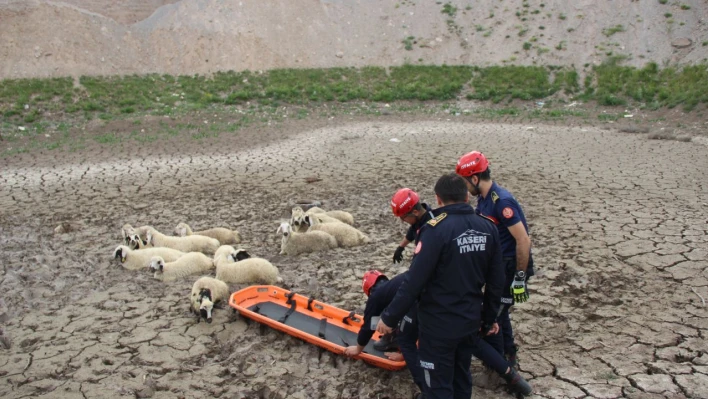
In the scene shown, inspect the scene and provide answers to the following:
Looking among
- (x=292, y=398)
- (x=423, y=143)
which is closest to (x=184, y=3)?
(x=423, y=143)

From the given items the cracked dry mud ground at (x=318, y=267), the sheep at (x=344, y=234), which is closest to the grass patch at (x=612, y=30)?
the cracked dry mud ground at (x=318, y=267)

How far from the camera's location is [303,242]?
310 inches

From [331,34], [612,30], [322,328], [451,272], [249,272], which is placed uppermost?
[331,34]

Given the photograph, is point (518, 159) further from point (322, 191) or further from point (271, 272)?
point (271, 272)

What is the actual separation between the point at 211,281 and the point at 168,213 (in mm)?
Result: 4042

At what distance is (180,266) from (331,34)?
28.4m

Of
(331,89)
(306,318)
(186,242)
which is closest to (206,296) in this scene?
(306,318)

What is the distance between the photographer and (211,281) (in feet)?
20.7

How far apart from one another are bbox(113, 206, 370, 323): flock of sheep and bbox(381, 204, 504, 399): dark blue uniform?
2.92m

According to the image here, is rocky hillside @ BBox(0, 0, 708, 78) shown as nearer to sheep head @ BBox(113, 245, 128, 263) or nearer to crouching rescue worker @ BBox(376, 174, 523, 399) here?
sheep head @ BBox(113, 245, 128, 263)

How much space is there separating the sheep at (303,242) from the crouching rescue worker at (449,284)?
4040mm

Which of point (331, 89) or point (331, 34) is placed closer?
point (331, 89)

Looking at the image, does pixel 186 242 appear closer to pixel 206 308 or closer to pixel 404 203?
pixel 206 308

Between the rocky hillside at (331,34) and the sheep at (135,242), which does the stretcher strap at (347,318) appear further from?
the rocky hillside at (331,34)
